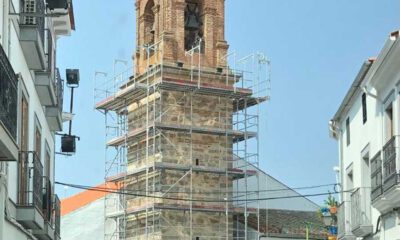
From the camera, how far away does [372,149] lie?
18375 mm

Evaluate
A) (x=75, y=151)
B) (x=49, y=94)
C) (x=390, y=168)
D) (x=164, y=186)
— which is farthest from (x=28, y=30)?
(x=164, y=186)

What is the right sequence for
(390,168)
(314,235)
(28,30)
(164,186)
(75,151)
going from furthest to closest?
(314,235) < (164,186) < (75,151) < (390,168) < (28,30)

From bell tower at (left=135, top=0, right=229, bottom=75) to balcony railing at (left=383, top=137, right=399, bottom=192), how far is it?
2212cm

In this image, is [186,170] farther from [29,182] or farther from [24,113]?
[29,182]

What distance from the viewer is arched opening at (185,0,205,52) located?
39.0 meters

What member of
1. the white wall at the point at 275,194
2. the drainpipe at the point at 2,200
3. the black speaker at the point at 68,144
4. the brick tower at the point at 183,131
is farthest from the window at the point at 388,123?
the white wall at the point at 275,194

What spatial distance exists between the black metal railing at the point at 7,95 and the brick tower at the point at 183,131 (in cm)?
2536

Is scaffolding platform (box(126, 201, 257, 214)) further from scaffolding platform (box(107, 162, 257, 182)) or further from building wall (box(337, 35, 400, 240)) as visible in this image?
building wall (box(337, 35, 400, 240))

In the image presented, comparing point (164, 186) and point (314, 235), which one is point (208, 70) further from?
point (314, 235)

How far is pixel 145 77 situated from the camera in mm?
37969

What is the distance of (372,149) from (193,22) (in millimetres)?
21797

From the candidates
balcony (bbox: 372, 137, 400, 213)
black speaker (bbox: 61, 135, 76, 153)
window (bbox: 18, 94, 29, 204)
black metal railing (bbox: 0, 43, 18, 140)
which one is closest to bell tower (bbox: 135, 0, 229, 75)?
black speaker (bbox: 61, 135, 76, 153)

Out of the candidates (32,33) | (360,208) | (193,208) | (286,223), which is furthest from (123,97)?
(32,33)

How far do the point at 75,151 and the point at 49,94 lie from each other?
554 centimetres
